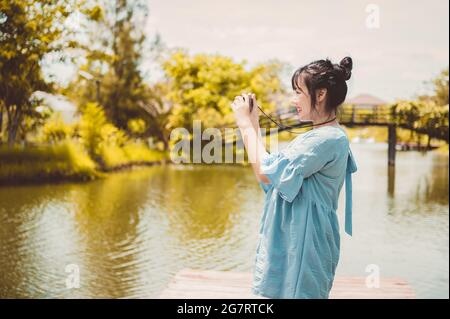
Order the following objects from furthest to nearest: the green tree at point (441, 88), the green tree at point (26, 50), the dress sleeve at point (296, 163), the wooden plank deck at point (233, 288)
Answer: the green tree at point (441, 88) < the green tree at point (26, 50) < the wooden plank deck at point (233, 288) < the dress sleeve at point (296, 163)

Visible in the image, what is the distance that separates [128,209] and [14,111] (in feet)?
16.2

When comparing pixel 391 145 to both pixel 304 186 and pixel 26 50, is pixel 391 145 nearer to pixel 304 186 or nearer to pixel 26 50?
pixel 26 50

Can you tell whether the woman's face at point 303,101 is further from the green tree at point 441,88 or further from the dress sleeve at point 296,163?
the green tree at point 441,88

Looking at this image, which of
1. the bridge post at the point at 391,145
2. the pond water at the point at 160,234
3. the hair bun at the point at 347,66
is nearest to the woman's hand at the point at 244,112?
the hair bun at the point at 347,66

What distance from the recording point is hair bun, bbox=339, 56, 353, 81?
5.26ft

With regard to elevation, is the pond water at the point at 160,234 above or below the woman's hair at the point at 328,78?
below

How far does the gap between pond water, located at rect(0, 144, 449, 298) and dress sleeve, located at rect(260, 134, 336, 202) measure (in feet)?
14.3

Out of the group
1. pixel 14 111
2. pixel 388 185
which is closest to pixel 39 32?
pixel 14 111

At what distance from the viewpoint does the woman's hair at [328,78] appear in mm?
1587

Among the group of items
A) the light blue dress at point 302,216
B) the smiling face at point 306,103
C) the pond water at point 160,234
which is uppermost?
the smiling face at point 306,103

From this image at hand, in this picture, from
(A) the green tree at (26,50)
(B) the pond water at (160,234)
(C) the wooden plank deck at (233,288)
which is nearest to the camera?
(C) the wooden plank deck at (233,288)

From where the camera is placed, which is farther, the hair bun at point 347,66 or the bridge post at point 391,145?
the bridge post at point 391,145

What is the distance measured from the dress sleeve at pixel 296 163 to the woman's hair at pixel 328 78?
5.3 inches

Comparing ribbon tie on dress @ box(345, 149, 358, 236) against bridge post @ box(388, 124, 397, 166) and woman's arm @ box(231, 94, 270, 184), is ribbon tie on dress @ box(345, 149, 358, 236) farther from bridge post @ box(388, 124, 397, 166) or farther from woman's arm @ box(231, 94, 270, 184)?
bridge post @ box(388, 124, 397, 166)
